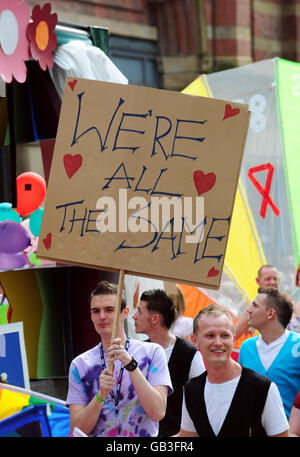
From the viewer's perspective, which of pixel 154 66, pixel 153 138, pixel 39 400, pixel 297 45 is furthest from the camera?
pixel 297 45

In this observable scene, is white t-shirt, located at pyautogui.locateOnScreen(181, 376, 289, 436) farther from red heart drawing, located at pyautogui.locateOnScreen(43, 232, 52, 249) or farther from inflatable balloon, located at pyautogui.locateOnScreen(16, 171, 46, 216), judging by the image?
inflatable balloon, located at pyautogui.locateOnScreen(16, 171, 46, 216)

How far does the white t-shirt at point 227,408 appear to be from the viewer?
105 inches

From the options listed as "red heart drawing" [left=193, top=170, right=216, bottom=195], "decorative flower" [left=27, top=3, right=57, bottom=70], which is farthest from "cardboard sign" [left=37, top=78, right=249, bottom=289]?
"decorative flower" [left=27, top=3, right=57, bottom=70]

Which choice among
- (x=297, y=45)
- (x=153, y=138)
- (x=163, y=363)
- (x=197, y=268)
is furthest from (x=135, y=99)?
(x=297, y=45)

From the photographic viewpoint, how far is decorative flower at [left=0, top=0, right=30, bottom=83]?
404 centimetres

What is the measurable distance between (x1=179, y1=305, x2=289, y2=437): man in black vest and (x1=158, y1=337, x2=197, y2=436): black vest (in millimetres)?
699

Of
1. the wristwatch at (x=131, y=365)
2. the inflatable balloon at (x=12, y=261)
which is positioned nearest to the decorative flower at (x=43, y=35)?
the inflatable balloon at (x=12, y=261)

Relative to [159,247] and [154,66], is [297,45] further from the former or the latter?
[159,247]

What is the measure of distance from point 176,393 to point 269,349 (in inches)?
21.8

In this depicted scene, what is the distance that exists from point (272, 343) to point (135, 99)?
1.58 m

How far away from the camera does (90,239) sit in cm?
285

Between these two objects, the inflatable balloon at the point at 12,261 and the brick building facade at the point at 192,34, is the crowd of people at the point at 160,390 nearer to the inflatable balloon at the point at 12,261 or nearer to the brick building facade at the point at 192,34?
the inflatable balloon at the point at 12,261

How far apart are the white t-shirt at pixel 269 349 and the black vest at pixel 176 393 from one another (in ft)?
1.32

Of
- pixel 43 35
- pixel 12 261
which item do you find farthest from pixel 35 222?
pixel 43 35
